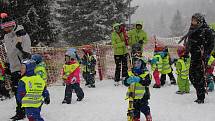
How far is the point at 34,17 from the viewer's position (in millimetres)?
20891

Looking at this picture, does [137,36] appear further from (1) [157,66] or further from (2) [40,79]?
(2) [40,79]

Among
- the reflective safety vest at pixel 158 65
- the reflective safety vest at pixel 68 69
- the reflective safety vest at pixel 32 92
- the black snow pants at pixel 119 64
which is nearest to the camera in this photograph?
the reflective safety vest at pixel 32 92

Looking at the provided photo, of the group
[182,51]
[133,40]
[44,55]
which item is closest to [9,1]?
[44,55]

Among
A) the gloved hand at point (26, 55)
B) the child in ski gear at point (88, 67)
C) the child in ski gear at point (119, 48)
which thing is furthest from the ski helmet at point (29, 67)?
the child in ski gear at point (88, 67)

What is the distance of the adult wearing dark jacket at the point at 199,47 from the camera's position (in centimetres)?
1062

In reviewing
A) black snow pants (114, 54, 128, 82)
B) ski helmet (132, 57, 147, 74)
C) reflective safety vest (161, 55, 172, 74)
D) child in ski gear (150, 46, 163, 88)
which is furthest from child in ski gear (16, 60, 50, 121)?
reflective safety vest (161, 55, 172, 74)

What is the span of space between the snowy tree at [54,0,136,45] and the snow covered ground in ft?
65.1

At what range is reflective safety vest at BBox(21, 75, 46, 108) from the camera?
871 cm

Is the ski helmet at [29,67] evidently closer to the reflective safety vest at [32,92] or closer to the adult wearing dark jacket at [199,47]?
the reflective safety vest at [32,92]

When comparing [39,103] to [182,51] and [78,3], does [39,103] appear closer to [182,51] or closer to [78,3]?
[182,51]

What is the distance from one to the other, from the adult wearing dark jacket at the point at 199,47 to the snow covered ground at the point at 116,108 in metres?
0.51

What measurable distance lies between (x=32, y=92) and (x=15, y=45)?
1.86 meters

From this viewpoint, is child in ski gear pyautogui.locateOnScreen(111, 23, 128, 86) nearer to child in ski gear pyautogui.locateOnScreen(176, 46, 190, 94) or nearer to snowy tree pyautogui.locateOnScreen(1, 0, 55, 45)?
child in ski gear pyautogui.locateOnScreen(176, 46, 190, 94)

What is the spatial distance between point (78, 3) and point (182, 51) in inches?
881
